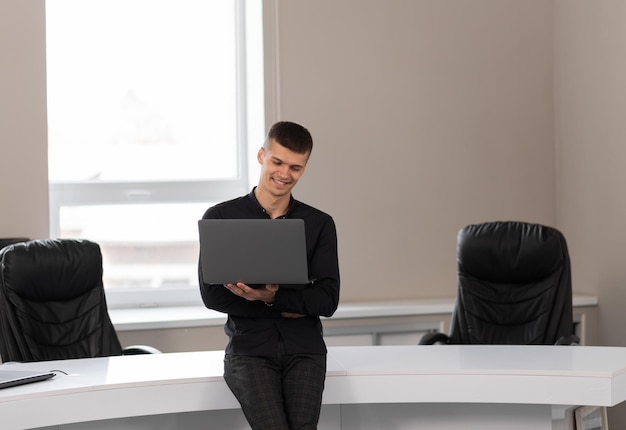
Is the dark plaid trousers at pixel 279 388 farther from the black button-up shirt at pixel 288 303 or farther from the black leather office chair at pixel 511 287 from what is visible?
the black leather office chair at pixel 511 287

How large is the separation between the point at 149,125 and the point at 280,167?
2.52 m

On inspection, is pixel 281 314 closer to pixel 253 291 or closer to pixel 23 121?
pixel 253 291

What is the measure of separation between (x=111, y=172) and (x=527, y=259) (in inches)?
90.4

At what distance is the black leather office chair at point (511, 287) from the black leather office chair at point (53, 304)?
135 centimetres

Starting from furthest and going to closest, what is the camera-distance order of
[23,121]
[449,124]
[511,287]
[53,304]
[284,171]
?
1. [449,124]
2. [23,121]
3. [511,287]
4. [53,304]
5. [284,171]

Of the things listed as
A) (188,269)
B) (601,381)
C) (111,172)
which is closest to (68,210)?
(111,172)

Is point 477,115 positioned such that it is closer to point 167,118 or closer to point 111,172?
point 167,118

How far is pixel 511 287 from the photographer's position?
13.0 ft

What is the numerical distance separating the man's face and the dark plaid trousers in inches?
18.7

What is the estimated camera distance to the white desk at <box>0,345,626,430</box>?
2533 mm

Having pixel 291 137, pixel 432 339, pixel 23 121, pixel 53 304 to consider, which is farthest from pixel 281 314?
pixel 23 121

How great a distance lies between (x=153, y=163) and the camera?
196 inches

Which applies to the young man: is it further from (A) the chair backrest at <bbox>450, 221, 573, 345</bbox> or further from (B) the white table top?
(B) the white table top

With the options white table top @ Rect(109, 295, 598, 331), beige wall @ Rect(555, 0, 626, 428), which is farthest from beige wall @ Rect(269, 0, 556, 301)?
white table top @ Rect(109, 295, 598, 331)
